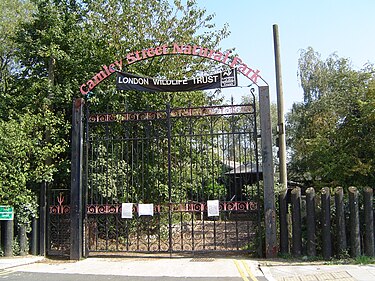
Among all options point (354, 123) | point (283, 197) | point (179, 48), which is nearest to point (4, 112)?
point (179, 48)

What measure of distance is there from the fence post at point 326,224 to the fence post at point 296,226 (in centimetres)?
58

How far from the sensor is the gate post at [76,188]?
1077cm

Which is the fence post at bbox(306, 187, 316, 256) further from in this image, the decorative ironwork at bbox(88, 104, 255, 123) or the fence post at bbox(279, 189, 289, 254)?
the decorative ironwork at bbox(88, 104, 255, 123)

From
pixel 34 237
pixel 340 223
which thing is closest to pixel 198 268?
pixel 340 223

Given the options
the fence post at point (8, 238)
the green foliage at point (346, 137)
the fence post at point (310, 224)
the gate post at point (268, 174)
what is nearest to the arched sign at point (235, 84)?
the gate post at point (268, 174)

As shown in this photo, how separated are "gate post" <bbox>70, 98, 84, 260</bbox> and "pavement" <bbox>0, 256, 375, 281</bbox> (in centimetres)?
46

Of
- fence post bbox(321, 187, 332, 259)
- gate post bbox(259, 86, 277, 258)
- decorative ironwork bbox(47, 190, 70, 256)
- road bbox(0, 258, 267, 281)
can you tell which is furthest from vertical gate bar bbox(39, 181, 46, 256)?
fence post bbox(321, 187, 332, 259)

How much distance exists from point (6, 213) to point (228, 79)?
686 centimetres

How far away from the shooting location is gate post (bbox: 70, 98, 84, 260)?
10.8 metres

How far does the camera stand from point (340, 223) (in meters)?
9.59

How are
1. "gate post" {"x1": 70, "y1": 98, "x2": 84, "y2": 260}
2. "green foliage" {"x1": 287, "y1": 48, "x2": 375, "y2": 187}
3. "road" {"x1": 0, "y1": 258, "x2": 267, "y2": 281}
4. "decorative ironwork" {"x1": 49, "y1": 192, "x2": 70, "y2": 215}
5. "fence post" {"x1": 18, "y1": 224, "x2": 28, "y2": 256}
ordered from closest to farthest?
"road" {"x1": 0, "y1": 258, "x2": 267, "y2": 281}
"gate post" {"x1": 70, "y1": 98, "x2": 84, "y2": 260}
"fence post" {"x1": 18, "y1": 224, "x2": 28, "y2": 256}
"decorative ironwork" {"x1": 49, "y1": 192, "x2": 70, "y2": 215}
"green foliage" {"x1": 287, "y1": 48, "x2": 375, "y2": 187}

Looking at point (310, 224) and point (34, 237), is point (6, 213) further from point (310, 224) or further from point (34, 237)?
point (310, 224)

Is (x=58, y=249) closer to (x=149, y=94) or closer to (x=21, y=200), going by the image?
(x=21, y=200)

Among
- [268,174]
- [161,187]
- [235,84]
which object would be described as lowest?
[161,187]
